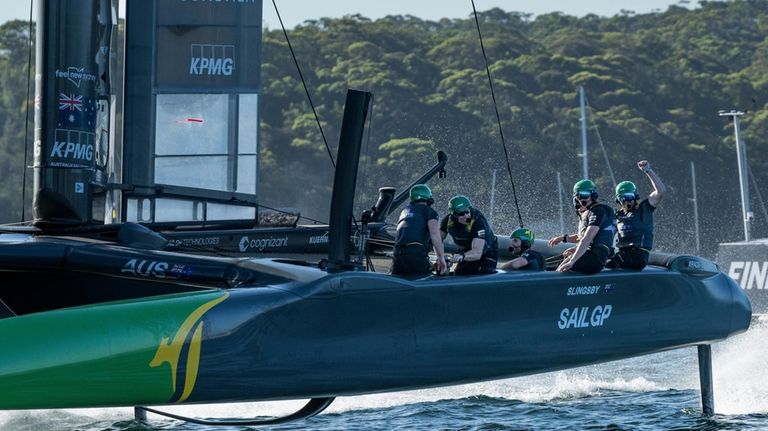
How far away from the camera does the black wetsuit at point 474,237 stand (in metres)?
7.75

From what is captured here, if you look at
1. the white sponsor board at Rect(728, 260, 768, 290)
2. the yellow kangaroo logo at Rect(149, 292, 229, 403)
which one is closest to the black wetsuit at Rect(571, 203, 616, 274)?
the yellow kangaroo logo at Rect(149, 292, 229, 403)

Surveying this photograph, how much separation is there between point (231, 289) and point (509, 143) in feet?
112

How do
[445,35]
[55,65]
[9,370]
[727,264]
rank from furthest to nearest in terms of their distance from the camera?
[445,35], [727,264], [55,65], [9,370]

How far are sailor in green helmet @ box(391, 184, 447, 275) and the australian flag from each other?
8.33 feet

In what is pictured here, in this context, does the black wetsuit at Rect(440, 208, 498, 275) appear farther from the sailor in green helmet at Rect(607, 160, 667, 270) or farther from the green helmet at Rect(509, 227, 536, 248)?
the sailor in green helmet at Rect(607, 160, 667, 270)

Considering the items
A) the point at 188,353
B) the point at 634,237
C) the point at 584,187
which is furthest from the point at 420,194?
the point at 188,353

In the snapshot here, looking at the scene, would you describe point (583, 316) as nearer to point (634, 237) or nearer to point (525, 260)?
point (525, 260)

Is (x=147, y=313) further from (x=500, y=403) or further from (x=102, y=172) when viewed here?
(x=500, y=403)

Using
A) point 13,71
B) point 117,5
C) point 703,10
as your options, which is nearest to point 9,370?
point 117,5

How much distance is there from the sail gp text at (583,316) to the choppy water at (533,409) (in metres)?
1.28

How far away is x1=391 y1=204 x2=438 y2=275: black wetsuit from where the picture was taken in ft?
25.0

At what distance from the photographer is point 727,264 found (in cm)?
1670

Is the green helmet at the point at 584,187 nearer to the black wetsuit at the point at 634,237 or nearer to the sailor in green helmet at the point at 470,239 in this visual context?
the black wetsuit at the point at 634,237

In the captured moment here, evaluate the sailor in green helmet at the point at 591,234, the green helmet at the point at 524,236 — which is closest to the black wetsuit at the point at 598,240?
the sailor in green helmet at the point at 591,234
